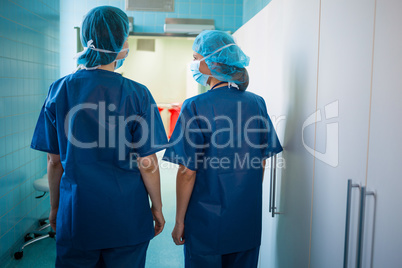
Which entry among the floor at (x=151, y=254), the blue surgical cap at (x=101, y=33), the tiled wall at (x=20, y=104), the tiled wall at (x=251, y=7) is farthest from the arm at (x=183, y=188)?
the tiled wall at (x=251, y=7)

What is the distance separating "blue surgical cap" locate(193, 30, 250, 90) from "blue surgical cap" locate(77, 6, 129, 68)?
0.37 metres

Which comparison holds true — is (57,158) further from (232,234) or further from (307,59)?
(307,59)

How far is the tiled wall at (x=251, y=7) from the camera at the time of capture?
3332 mm

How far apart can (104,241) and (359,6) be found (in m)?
1.20

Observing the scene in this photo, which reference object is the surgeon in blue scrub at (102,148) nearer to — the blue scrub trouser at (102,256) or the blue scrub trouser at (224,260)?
the blue scrub trouser at (102,256)

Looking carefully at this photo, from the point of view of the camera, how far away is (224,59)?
1.56 m

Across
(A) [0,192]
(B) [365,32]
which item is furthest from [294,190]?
(A) [0,192]

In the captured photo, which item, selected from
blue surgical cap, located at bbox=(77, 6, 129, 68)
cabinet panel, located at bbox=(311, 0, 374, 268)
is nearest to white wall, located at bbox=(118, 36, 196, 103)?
blue surgical cap, located at bbox=(77, 6, 129, 68)

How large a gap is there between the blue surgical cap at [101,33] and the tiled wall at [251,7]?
2.10m

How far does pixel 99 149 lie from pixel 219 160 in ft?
1.52

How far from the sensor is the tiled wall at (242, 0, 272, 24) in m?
3.33

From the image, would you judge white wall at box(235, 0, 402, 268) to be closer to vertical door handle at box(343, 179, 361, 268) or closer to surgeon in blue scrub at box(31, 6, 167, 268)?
vertical door handle at box(343, 179, 361, 268)

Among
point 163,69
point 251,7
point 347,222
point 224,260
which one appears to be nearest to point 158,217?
point 224,260

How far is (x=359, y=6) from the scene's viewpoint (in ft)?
3.64
